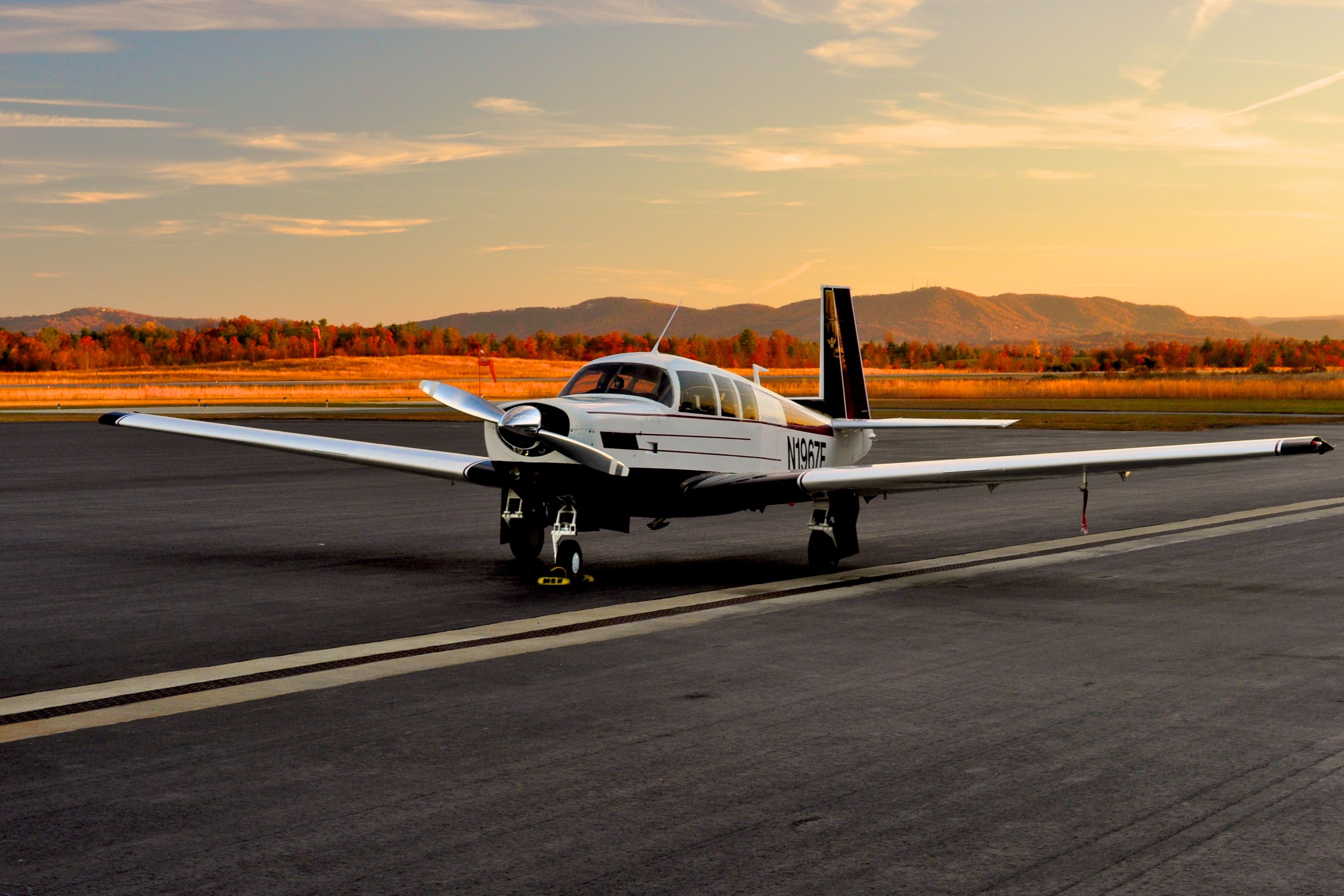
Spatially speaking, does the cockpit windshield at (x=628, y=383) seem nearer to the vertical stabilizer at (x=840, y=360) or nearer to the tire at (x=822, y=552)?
Result: the tire at (x=822, y=552)

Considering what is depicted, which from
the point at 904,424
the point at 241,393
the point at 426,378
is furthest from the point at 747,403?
the point at 426,378

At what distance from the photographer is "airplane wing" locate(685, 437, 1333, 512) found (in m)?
11.7

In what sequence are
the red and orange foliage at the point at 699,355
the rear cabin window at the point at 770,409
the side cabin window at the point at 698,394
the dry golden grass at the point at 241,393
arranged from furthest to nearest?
the red and orange foliage at the point at 699,355
the dry golden grass at the point at 241,393
the rear cabin window at the point at 770,409
the side cabin window at the point at 698,394

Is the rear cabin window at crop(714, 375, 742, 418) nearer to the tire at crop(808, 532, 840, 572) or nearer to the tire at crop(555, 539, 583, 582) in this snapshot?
the tire at crop(808, 532, 840, 572)

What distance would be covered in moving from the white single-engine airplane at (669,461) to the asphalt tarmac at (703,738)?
26.9 inches

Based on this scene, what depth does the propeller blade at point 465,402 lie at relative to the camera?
38.5 ft

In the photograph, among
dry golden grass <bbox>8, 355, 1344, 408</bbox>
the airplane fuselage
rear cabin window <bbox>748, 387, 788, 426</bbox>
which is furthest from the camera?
dry golden grass <bbox>8, 355, 1344, 408</bbox>

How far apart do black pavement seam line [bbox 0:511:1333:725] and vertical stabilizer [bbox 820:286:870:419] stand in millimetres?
3550

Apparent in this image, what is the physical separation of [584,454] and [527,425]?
0.60 m

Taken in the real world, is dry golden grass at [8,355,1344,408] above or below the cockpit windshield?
below

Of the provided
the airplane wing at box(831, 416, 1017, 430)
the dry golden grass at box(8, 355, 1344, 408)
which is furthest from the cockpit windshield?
the dry golden grass at box(8, 355, 1344, 408)

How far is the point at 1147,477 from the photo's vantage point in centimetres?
2505

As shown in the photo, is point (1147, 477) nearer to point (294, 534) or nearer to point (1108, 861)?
point (294, 534)

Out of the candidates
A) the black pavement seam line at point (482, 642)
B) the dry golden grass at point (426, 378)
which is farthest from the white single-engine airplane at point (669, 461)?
the dry golden grass at point (426, 378)
